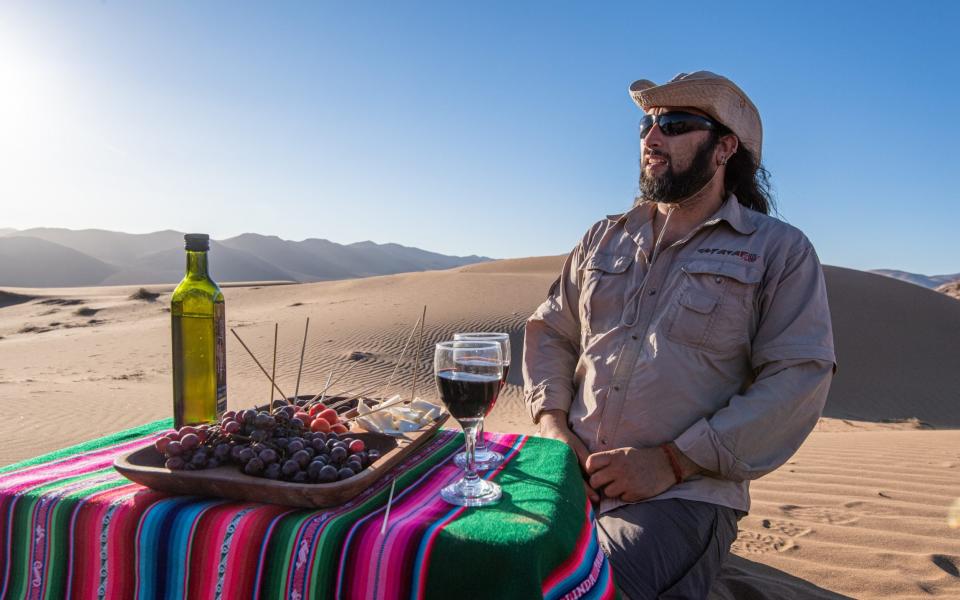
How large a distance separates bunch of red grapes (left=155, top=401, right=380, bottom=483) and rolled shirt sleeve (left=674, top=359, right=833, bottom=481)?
4.29 ft

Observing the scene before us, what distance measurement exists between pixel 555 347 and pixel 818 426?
31.8 ft

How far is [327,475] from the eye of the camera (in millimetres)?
1340

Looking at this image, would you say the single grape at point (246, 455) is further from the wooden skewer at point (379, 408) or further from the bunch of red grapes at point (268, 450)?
the wooden skewer at point (379, 408)

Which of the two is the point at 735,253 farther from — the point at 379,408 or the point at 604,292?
the point at 379,408

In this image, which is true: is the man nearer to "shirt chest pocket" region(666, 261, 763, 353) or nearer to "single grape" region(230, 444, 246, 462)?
"shirt chest pocket" region(666, 261, 763, 353)

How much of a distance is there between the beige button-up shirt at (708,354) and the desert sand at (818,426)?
989 mm

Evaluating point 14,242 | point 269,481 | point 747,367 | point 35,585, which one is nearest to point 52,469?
point 35,585

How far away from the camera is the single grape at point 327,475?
134 centimetres

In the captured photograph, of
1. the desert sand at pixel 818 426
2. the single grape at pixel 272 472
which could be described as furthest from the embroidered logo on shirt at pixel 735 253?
the single grape at pixel 272 472

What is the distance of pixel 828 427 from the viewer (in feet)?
35.0

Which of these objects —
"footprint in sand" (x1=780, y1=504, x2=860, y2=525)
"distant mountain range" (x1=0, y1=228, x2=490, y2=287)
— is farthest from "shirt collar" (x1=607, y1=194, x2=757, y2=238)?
"distant mountain range" (x1=0, y1=228, x2=490, y2=287)

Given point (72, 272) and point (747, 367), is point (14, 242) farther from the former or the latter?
point (747, 367)

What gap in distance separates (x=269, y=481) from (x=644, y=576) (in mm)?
1336

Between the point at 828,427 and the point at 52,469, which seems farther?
→ the point at 828,427
